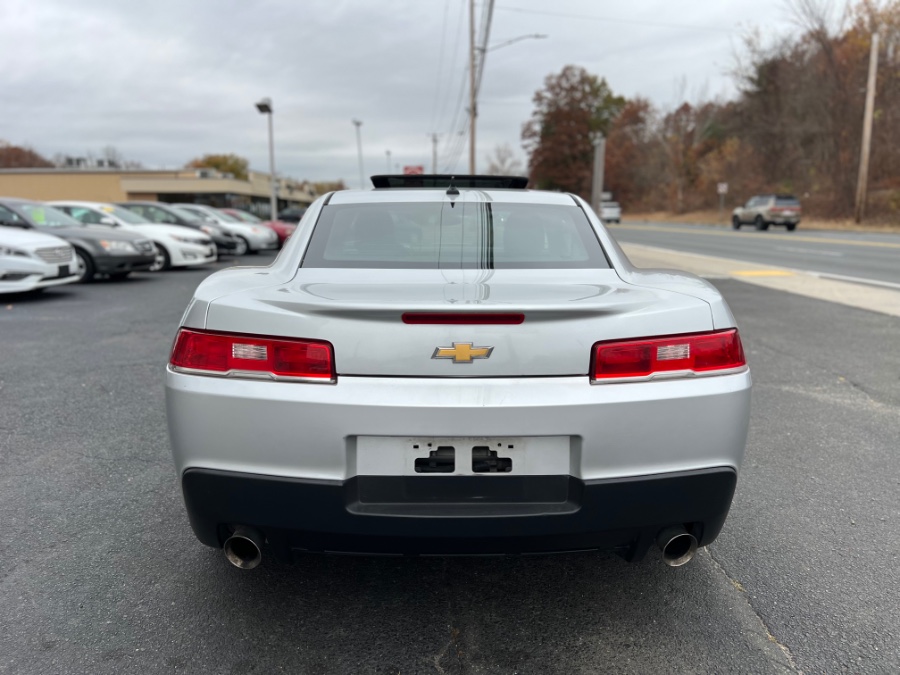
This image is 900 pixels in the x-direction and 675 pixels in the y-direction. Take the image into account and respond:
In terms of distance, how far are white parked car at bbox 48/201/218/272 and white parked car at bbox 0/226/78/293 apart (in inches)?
139

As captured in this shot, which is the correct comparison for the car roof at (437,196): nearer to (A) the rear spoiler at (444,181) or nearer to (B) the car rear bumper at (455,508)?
(A) the rear spoiler at (444,181)

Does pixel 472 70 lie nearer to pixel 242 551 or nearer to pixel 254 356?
pixel 254 356

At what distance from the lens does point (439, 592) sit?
8.33 feet

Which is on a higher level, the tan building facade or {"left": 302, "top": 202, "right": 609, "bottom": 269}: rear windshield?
the tan building facade

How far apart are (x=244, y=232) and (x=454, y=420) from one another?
1830 cm

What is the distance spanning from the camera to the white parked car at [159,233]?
13641 mm

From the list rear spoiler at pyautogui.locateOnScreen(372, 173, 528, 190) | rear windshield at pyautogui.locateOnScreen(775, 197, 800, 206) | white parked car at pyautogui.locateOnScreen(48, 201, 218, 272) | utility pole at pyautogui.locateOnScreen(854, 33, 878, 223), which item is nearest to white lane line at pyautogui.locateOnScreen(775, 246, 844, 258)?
rear windshield at pyautogui.locateOnScreen(775, 197, 800, 206)

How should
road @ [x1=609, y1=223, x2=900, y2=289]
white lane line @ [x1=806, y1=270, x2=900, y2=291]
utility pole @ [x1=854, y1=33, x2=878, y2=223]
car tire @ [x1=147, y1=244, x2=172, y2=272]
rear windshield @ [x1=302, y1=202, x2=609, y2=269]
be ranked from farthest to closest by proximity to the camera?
utility pole @ [x1=854, y1=33, x2=878, y2=223]
car tire @ [x1=147, y1=244, x2=172, y2=272]
road @ [x1=609, y1=223, x2=900, y2=289]
white lane line @ [x1=806, y1=270, x2=900, y2=291]
rear windshield @ [x1=302, y1=202, x2=609, y2=269]

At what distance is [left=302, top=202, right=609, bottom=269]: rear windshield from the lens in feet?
8.78

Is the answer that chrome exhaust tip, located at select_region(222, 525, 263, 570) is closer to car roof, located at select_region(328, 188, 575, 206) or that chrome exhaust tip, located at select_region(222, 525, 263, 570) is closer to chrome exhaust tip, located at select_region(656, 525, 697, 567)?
chrome exhaust tip, located at select_region(656, 525, 697, 567)

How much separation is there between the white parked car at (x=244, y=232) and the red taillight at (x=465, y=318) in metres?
17.8

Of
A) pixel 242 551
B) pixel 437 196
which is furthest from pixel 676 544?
pixel 437 196

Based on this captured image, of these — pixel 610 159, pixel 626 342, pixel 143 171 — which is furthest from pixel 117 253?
pixel 610 159

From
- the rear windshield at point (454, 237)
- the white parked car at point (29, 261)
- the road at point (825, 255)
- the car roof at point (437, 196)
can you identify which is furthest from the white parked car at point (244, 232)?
the rear windshield at point (454, 237)
